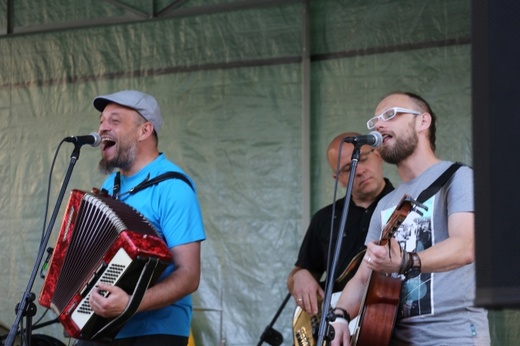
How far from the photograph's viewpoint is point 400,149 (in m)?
3.71

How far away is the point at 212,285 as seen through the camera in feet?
21.7

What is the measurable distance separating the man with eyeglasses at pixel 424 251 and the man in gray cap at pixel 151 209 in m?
0.65

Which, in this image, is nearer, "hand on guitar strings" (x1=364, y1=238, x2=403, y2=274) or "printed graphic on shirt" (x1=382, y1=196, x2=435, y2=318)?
"hand on guitar strings" (x1=364, y1=238, x2=403, y2=274)

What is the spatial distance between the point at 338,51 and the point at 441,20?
0.73m

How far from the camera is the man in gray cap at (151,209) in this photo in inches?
146

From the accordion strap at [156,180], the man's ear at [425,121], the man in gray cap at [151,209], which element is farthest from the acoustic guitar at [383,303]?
the accordion strap at [156,180]

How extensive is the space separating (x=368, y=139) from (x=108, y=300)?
1.16 meters

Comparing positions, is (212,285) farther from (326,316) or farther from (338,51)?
(326,316)

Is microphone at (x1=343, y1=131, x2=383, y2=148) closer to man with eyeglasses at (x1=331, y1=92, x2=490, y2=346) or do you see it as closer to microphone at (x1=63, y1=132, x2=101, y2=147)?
man with eyeglasses at (x1=331, y1=92, x2=490, y2=346)

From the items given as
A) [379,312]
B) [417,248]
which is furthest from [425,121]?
[379,312]

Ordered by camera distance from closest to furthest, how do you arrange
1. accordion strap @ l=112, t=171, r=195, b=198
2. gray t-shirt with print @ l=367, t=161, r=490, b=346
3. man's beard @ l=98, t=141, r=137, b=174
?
1. gray t-shirt with print @ l=367, t=161, r=490, b=346
2. accordion strap @ l=112, t=171, r=195, b=198
3. man's beard @ l=98, t=141, r=137, b=174

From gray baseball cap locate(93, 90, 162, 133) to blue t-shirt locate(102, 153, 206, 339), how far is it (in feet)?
1.22

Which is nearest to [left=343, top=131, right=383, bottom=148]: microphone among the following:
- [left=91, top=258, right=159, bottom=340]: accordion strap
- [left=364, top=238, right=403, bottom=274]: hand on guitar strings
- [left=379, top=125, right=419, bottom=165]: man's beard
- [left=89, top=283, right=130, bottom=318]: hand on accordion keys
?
[left=379, top=125, right=419, bottom=165]: man's beard

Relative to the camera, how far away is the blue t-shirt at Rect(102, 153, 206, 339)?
379 centimetres
